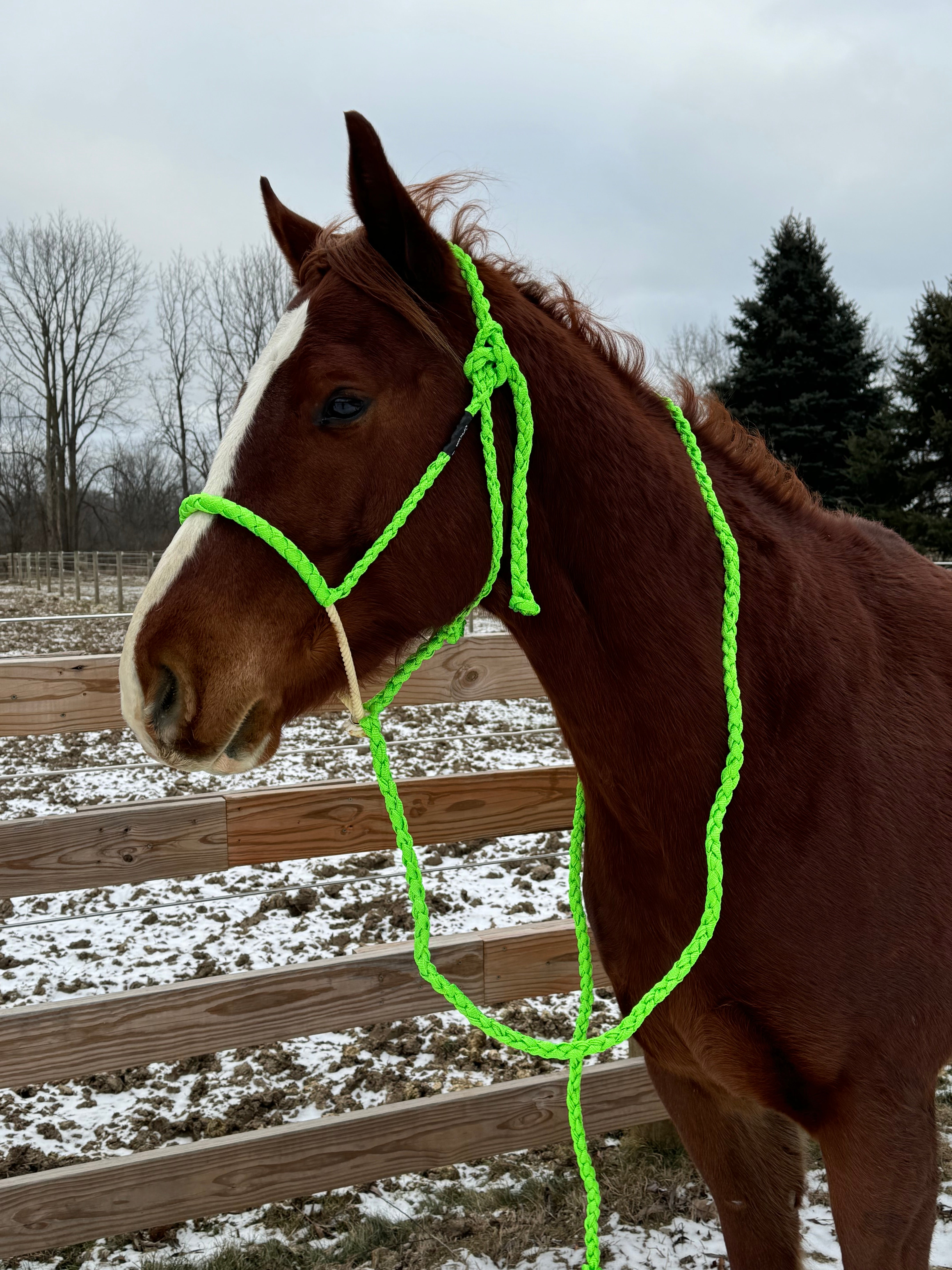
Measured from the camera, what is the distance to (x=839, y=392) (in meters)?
18.7

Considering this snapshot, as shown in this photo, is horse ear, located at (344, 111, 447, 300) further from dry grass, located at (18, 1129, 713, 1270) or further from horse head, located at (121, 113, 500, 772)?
dry grass, located at (18, 1129, 713, 1270)

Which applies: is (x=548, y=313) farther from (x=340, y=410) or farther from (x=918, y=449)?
(x=918, y=449)

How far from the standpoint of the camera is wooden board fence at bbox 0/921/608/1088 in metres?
2.32

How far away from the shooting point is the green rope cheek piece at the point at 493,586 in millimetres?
1273

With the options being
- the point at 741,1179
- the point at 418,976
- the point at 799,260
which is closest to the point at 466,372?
the point at 741,1179

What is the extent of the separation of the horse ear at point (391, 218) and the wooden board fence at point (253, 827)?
1.67 m

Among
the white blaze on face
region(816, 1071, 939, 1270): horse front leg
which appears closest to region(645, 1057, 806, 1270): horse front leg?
region(816, 1071, 939, 1270): horse front leg

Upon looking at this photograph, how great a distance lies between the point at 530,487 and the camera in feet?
4.75

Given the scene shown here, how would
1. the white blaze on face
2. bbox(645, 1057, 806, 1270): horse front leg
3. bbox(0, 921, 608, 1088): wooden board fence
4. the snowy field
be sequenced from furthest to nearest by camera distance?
the snowy field
bbox(0, 921, 608, 1088): wooden board fence
bbox(645, 1057, 806, 1270): horse front leg
the white blaze on face

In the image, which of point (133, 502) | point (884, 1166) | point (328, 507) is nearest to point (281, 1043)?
point (884, 1166)

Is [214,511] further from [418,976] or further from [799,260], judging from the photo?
[799,260]

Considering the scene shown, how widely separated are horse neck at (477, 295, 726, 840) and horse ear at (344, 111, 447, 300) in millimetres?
151

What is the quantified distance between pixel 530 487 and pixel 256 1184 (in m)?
2.37

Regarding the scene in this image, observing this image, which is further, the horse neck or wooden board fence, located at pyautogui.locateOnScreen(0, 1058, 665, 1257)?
wooden board fence, located at pyautogui.locateOnScreen(0, 1058, 665, 1257)
